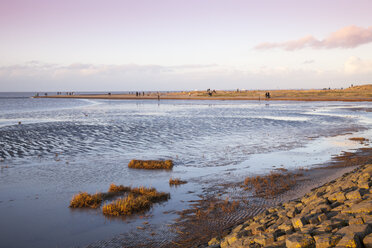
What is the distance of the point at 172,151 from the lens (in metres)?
21.2

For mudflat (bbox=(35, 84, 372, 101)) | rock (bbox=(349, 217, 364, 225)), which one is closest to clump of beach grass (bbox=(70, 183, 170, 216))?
rock (bbox=(349, 217, 364, 225))

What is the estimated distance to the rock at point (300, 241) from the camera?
557 cm

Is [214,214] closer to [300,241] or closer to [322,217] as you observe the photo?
[322,217]

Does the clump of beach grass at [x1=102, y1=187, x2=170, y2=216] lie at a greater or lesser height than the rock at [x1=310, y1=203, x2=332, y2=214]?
lesser

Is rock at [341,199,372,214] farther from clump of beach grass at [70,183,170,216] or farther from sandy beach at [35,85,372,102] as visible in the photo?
sandy beach at [35,85,372,102]

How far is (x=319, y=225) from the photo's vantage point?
20.2 feet

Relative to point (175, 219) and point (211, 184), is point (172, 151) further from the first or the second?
point (175, 219)

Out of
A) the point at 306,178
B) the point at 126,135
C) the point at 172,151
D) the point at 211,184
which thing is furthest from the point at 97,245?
the point at 126,135

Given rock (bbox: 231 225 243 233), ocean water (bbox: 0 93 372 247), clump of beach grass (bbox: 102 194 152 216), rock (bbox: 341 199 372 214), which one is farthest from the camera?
clump of beach grass (bbox: 102 194 152 216)

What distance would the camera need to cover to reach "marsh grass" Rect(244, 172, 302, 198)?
12273mm

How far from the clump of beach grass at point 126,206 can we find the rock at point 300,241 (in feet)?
20.2

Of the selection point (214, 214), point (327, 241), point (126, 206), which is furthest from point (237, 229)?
point (126, 206)

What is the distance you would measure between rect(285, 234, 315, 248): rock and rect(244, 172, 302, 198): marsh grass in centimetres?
618

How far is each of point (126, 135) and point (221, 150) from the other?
10.4m
